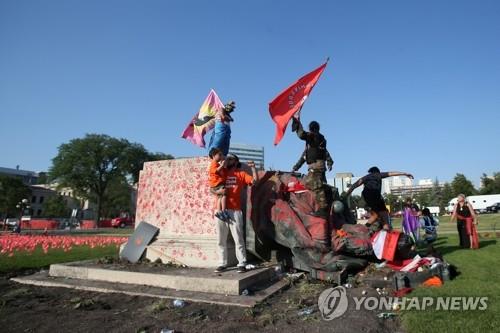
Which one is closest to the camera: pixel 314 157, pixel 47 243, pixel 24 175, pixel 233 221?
pixel 233 221

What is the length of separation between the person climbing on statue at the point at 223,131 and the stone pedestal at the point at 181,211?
0.37 metres

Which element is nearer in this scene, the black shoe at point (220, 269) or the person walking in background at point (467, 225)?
the black shoe at point (220, 269)

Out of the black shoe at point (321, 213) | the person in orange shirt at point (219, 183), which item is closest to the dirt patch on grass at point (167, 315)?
the black shoe at point (321, 213)

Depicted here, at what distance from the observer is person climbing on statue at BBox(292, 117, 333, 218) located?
5883 millimetres

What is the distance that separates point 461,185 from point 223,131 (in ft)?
238

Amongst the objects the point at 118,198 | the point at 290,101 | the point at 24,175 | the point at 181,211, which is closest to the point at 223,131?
the point at 290,101

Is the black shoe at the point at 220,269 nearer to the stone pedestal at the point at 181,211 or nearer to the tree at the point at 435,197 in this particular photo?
the stone pedestal at the point at 181,211

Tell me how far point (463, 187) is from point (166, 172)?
239 feet

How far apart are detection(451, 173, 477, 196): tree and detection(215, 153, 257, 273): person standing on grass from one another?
72007 mm

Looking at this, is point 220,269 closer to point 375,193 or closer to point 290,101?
point 290,101

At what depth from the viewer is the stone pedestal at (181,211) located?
18.6ft

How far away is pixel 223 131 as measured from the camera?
20.6 ft

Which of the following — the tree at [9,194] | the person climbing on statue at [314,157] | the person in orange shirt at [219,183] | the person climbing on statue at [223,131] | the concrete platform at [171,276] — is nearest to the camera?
the concrete platform at [171,276]

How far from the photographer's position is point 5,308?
13.2 feet
